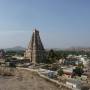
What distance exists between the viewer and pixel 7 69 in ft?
125

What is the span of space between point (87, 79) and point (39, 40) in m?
19.5

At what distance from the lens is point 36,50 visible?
42094mm

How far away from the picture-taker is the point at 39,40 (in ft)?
142

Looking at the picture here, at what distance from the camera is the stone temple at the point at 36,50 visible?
42.2 meters

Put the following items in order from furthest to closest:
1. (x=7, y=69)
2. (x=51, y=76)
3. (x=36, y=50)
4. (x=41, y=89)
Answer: (x=36, y=50) < (x=7, y=69) < (x=51, y=76) < (x=41, y=89)

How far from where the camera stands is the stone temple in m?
42.2

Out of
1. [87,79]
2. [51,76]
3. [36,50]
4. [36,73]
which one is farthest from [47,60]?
[87,79]

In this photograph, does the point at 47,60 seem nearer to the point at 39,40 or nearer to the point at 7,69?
the point at 39,40

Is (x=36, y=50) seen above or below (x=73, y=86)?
above

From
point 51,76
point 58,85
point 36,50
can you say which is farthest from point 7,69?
point 58,85

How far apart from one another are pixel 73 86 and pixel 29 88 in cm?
474

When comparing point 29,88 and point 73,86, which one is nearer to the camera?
point 73,86

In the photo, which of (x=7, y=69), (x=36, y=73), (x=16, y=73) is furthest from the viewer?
(x=7, y=69)

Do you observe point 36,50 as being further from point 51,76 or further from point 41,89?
point 41,89
